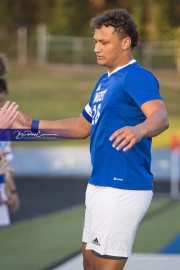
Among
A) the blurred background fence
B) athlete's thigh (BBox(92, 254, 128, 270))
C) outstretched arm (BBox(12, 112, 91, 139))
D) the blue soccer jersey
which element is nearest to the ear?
the blue soccer jersey

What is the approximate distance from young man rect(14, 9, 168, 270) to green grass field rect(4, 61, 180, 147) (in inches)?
956

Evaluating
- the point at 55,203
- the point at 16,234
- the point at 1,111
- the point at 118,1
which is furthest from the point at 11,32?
the point at 1,111

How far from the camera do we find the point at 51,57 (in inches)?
1491

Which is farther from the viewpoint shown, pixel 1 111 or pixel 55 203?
pixel 55 203

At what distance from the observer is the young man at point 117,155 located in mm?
4293

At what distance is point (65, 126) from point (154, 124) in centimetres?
111

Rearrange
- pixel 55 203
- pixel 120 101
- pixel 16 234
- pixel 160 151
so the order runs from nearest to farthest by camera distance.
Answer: pixel 120 101 < pixel 16 234 < pixel 55 203 < pixel 160 151

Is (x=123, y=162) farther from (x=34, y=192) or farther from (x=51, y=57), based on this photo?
(x=51, y=57)

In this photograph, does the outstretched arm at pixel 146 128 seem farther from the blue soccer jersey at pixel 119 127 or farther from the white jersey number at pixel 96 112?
the white jersey number at pixel 96 112

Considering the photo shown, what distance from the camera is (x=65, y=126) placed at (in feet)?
16.3

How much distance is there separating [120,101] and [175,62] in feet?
107

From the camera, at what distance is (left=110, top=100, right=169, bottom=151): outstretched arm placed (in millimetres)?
3811

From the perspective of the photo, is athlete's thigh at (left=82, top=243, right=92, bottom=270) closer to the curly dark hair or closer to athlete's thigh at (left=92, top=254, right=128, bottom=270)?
athlete's thigh at (left=92, top=254, right=128, bottom=270)

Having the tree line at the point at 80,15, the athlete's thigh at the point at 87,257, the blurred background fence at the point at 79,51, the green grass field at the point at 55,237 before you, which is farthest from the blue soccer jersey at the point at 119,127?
the tree line at the point at 80,15
